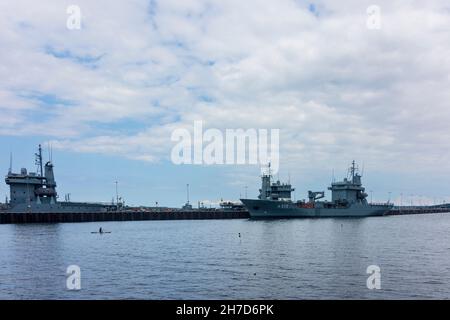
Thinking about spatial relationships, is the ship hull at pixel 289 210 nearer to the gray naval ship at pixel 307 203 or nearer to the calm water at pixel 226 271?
the gray naval ship at pixel 307 203

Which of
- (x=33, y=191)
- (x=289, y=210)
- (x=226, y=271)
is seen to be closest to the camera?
(x=226, y=271)

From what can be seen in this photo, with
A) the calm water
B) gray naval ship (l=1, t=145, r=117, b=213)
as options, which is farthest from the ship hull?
the calm water

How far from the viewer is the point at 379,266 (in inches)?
1847

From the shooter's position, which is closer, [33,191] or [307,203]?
[33,191]

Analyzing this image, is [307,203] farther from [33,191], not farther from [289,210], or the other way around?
[33,191]

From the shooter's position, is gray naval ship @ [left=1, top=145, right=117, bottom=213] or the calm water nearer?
the calm water

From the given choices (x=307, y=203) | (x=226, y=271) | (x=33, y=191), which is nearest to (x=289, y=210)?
(x=307, y=203)

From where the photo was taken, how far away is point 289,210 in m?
180

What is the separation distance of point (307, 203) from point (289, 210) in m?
13.4

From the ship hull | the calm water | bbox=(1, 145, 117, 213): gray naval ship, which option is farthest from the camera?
the ship hull

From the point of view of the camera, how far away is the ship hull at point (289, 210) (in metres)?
174

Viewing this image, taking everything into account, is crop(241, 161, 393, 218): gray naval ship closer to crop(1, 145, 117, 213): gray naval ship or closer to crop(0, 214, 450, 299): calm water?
crop(1, 145, 117, 213): gray naval ship

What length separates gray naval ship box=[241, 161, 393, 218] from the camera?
577 ft
